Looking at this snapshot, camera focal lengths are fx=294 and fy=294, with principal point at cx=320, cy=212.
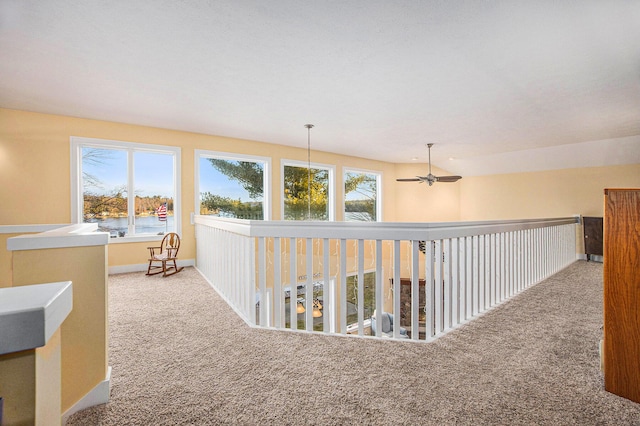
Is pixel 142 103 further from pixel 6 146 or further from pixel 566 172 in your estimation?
pixel 566 172

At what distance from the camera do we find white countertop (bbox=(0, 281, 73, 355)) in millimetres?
411

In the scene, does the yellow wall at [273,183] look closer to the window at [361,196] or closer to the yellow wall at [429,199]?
the yellow wall at [429,199]

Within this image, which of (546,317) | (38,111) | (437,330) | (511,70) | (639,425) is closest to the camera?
(639,425)

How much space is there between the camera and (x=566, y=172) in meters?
6.77

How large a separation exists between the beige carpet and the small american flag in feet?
8.93

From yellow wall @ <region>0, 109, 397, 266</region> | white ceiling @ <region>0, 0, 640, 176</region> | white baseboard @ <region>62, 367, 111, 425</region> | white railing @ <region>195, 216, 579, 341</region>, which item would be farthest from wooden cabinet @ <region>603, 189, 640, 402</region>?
yellow wall @ <region>0, 109, 397, 266</region>

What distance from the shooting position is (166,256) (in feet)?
15.2

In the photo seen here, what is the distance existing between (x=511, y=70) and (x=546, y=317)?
7.97ft

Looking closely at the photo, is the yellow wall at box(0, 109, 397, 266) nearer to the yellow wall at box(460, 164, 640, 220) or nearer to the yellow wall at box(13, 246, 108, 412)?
the yellow wall at box(13, 246, 108, 412)

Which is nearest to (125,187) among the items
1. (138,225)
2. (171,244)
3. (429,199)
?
(138,225)

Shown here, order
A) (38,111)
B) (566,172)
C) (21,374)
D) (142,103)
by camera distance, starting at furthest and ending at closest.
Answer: (566,172) < (38,111) < (142,103) < (21,374)

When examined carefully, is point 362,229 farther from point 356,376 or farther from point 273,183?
point 273,183

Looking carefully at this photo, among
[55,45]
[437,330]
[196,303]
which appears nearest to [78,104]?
[55,45]

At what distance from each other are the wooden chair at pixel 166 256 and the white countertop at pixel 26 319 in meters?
4.43
